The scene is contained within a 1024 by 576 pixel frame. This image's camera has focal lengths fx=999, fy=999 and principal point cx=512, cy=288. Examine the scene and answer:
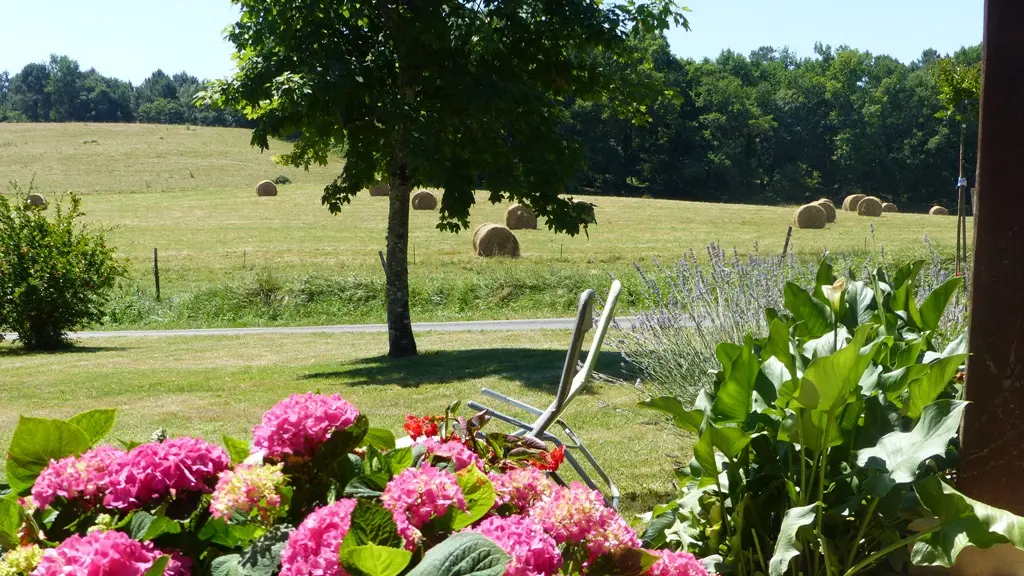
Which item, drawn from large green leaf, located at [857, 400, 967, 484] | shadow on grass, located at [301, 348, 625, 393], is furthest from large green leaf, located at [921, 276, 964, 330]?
shadow on grass, located at [301, 348, 625, 393]

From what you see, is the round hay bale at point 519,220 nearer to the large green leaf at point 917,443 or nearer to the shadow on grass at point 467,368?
the shadow on grass at point 467,368

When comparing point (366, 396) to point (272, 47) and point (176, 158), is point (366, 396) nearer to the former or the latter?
point (272, 47)

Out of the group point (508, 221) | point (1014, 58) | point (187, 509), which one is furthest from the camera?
point (508, 221)

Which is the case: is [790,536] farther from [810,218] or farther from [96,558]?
[810,218]

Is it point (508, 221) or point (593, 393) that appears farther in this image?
point (508, 221)

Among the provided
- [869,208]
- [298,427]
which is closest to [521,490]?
[298,427]

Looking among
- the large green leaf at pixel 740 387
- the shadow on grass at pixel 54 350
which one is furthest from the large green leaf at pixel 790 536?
the shadow on grass at pixel 54 350

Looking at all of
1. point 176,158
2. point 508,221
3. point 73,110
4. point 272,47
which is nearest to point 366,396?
point 272,47

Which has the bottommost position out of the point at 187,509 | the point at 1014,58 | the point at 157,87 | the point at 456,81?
the point at 187,509

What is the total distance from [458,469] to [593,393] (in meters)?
7.32

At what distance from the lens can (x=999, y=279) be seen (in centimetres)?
247

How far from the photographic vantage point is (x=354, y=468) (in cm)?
175

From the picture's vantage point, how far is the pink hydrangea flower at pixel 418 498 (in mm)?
1468

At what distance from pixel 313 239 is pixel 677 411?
3142 cm
